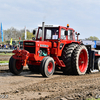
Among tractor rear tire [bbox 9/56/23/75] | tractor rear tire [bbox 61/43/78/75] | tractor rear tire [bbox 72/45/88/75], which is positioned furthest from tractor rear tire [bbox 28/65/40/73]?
tractor rear tire [bbox 72/45/88/75]

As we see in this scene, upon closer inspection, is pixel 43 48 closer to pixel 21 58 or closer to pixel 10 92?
pixel 21 58

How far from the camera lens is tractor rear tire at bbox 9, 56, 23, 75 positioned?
29.7ft

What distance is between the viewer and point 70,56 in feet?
30.9

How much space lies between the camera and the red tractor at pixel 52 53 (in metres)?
8.76

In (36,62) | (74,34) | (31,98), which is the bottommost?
(31,98)

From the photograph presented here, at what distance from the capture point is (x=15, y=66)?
29.9 feet

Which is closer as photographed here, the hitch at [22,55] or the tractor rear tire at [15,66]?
the hitch at [22,55]

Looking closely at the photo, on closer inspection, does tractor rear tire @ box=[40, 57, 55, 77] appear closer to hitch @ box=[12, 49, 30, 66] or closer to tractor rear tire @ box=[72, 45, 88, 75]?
hitch @ box=[12, 49, 30, 66]

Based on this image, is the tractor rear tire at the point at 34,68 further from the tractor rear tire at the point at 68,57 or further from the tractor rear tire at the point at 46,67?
the tractor rear tire at the point at 46,67

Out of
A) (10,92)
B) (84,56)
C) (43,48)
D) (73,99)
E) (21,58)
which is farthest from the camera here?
(84,56)

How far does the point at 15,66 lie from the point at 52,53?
6.06ft

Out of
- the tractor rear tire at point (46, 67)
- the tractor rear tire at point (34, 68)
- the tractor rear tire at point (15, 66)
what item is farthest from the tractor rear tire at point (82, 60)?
the tractor rear tire at point (15, 66)

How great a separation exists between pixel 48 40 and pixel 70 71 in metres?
1.86

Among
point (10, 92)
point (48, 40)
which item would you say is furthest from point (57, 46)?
point (10, 92)
